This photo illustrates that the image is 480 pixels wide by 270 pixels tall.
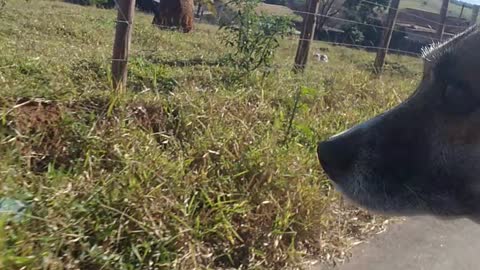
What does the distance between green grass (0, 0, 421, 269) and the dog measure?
2.86 feet

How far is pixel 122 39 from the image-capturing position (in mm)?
4160

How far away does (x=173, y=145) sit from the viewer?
347 cm

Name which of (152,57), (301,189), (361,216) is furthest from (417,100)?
(152,57)

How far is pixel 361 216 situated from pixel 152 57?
140 inches

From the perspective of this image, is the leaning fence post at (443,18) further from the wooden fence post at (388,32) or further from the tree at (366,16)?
the tree at (366,16)

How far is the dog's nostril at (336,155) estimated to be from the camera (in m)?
2.40

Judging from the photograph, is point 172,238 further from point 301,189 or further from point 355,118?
point 355,118

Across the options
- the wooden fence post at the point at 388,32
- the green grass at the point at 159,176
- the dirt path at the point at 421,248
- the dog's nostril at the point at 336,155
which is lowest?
the dirt path at the point at 421,248

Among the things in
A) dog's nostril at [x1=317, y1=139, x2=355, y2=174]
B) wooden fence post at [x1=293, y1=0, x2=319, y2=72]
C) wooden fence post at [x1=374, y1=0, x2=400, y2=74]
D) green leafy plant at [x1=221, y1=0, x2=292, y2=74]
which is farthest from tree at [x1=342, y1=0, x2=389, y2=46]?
dog's nostril at [x1=317, y1=139, x2=355, y2=174]

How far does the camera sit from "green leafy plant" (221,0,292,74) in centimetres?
572

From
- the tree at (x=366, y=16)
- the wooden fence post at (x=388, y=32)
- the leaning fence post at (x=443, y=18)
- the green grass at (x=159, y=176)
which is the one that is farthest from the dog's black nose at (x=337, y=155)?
the tree at (x=366, y=16)

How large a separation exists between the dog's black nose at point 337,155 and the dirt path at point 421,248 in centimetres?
89

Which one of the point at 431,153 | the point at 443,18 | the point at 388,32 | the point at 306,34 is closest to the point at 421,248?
the point at 431,153

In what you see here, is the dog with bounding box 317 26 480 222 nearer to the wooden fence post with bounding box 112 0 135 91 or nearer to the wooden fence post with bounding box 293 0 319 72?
the wooden fence post with bounding box 112 0 135 91
